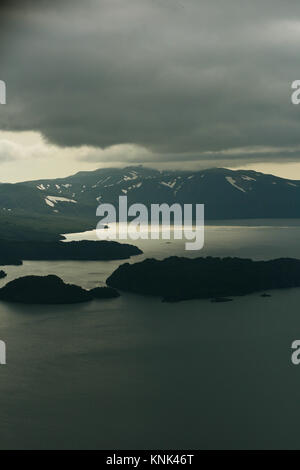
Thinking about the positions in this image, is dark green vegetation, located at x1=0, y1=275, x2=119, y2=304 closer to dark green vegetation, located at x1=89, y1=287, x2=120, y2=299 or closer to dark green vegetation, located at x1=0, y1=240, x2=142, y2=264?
dark green vegetation, located at x1=89, y1=287, x2=120, y2=299

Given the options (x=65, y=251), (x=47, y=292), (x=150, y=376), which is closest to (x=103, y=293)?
(x=47, y=292)

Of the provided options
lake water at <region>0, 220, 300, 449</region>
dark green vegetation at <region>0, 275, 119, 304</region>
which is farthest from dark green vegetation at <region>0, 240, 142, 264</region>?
lake water at <region>0, 220, 300, 449</region>

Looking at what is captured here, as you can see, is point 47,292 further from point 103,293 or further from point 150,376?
point 150,376

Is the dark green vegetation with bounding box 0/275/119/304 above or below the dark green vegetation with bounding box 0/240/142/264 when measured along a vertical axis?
below

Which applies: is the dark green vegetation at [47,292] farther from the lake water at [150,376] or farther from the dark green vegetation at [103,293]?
the lake water at [150,376]
